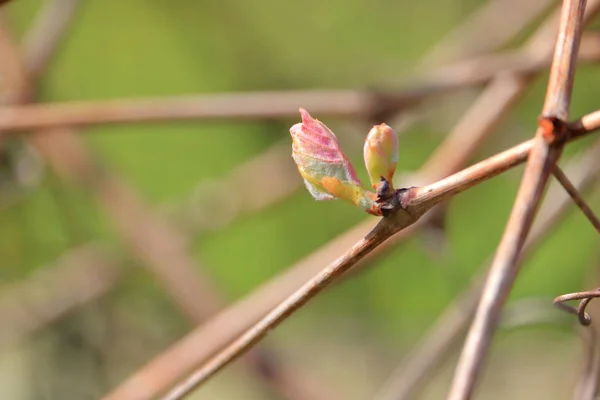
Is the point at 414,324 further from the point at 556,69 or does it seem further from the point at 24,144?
the point at 556,69

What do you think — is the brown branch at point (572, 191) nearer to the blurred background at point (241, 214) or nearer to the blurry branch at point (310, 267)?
the blurred background at point (241, 214)

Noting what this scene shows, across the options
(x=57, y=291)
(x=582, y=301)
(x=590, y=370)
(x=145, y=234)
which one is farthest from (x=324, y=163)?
(x=57, y=291)

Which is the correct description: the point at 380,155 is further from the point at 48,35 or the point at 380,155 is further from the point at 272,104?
the point at 48,35

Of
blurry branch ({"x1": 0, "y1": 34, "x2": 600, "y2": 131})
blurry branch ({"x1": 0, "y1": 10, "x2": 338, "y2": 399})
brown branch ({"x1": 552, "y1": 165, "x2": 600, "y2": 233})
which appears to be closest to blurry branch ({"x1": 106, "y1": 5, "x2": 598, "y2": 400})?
blurry branch ({"x1": 0, "y1": 34, "x2": 600, "y2": 131})

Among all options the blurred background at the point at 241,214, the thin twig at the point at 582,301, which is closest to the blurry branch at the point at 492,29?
the blurred background at the point at 241,214

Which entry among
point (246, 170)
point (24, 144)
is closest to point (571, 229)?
point (246, 170)

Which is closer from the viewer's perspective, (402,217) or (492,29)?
(402,217)

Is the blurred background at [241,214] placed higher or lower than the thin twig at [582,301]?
higher
